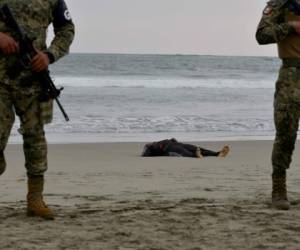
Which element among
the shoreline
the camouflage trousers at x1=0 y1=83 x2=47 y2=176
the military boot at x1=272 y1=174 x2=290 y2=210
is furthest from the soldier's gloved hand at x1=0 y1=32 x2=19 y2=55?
the shoreline

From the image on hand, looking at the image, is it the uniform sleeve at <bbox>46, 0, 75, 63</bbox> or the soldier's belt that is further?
Answer: the soldier's belt

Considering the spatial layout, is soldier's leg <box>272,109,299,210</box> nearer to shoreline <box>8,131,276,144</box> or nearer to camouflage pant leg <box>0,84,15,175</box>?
camouflage pant leg <box>0,84,15,175</box>

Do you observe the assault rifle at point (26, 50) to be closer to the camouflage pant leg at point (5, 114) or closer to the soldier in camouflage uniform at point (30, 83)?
the soldier in camouflage uniform at point (30, 83)

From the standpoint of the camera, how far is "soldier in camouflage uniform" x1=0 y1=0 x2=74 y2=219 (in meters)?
4.66

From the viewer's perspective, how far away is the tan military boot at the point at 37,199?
16.0ft

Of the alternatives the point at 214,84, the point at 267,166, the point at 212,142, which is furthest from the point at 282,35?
the point at 214,84

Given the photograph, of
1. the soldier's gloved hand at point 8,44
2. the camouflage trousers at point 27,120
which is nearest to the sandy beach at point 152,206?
the camouflage trousers at point 27,120

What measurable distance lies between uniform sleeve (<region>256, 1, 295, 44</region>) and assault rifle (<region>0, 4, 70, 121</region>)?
5.15 feet

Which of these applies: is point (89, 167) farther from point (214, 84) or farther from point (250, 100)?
point (214, 84)

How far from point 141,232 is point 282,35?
70.5 inches

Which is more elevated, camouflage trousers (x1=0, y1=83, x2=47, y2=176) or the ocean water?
camouflage trousers (x1=0, y1=83, x2=47, y2=176)

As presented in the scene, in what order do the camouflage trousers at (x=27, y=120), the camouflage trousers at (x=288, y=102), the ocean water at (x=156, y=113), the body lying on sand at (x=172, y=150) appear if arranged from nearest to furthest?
the camouflage trousers at (x=27, y=120) → the camouflage trousers at (x=288, y=102) → the body lying on sand at (x=172, y=150) → the ocean water at (x=156, y=113)

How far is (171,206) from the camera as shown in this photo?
5566 mm

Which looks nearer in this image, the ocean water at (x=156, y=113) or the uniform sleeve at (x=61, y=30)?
the uniform sleeve at (x=61, y=30)
